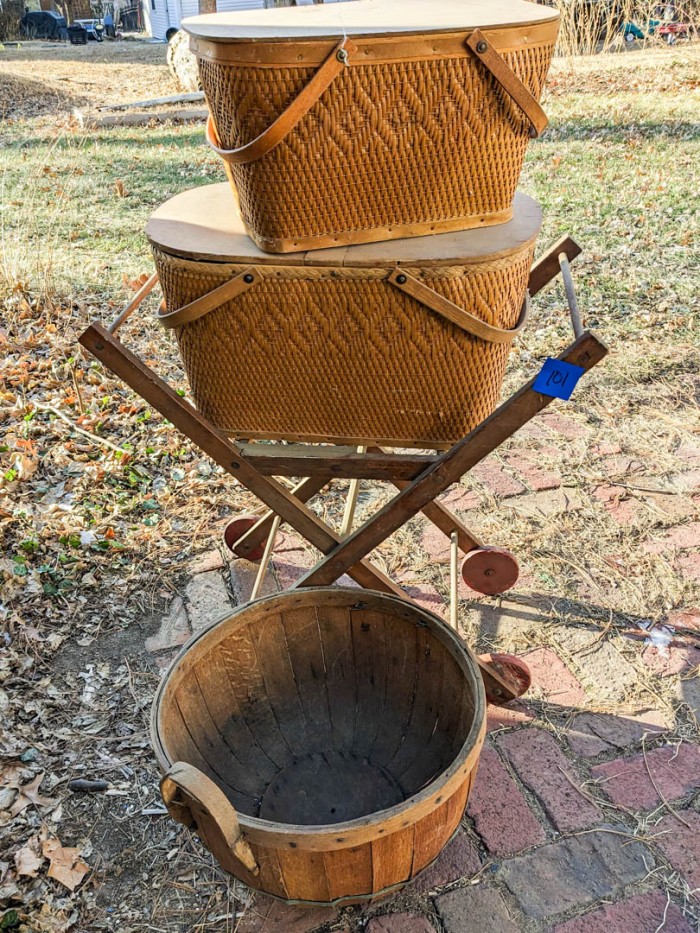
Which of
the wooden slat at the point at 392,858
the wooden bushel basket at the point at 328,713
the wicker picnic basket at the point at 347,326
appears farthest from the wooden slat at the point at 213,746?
the wicker picnic basket at the point at 347,326

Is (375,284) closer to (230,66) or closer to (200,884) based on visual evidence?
(230,66)

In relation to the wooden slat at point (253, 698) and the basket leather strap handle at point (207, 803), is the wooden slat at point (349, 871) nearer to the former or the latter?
the basket leather strap handle at point (207, 803)

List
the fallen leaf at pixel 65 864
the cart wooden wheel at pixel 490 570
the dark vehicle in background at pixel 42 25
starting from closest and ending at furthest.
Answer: the fallen leaf at pixel 65 864 < the cart wooden wheel at pixel 490 570 < the dark vehicle in background at pixel 42 25

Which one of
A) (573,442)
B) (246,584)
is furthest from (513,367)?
(246,584)

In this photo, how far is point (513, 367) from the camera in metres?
4.29

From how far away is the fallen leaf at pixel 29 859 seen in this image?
1.94 m

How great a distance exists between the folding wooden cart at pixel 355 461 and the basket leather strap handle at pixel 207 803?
2.45ft

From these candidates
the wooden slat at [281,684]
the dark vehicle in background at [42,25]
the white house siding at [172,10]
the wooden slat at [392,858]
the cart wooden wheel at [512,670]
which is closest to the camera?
the wooden slat at [392,858]

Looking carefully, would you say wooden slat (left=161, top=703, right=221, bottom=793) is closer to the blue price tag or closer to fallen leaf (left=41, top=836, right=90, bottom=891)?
fallen leaf (left=41, top=836, right=90, bottom=891)

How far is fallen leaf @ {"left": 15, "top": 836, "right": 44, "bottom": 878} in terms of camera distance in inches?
76.5

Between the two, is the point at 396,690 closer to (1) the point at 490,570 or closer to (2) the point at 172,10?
(1) the point at 490,570

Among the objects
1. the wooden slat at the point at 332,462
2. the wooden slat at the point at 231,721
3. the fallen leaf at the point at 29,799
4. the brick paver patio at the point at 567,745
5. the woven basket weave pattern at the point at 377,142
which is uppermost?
the woven basket weave pattern at the point at 377,142

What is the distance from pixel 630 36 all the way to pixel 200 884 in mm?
18079

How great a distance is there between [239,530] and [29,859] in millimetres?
1272
